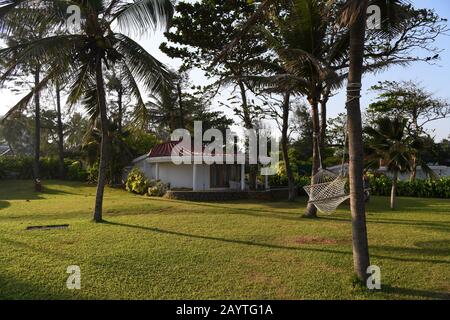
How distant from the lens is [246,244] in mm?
8164

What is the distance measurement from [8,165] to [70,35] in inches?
943

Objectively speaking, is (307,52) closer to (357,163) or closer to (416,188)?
(357,163)

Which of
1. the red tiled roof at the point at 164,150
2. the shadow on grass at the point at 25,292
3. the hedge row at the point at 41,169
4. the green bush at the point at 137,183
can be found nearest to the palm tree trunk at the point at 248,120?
the red tiled roof at the point at 164,150

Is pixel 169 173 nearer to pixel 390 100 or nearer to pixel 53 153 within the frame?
pixel 390 100

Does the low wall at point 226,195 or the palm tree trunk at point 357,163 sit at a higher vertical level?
the palm tree trunk at point 357,163

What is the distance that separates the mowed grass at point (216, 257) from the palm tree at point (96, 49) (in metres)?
2.48

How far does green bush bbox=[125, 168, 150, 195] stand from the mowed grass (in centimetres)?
854

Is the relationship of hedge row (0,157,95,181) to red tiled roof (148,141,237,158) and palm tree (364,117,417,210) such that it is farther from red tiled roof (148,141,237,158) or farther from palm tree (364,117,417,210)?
palm tree (364,117,417,210)

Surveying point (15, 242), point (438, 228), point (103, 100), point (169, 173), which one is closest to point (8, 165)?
point (169, 173)

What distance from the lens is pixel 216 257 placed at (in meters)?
7.03

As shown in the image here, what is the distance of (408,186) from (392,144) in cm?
886

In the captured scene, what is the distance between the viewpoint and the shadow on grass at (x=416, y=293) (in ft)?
16.9

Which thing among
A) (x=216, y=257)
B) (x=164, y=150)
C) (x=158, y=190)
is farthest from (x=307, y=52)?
(x=164, y=150)

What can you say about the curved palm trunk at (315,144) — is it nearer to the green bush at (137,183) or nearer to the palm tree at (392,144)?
the palm tree at (392,144)
